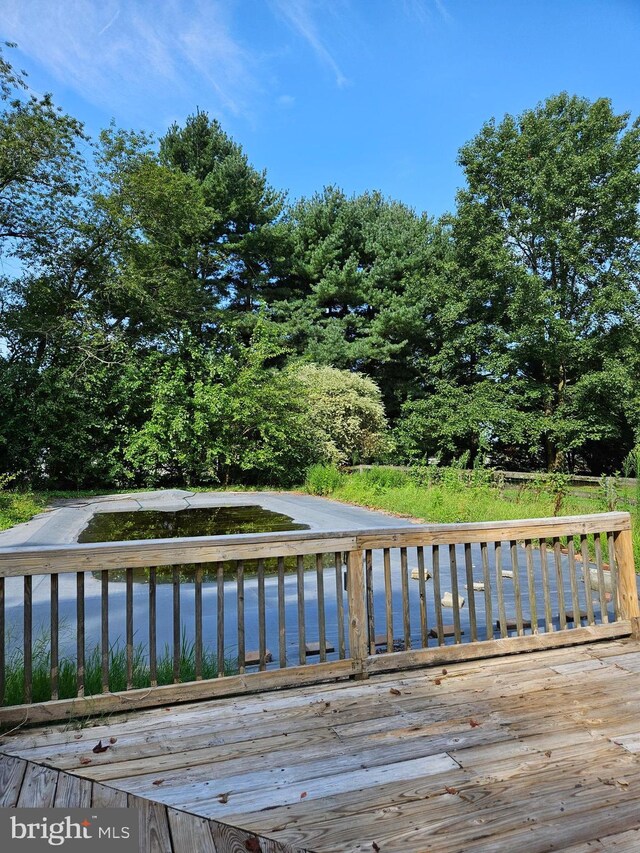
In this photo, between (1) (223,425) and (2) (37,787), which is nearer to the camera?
(2) (37,787)

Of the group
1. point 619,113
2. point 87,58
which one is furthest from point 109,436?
point 619,113

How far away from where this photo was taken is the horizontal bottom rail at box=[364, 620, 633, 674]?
2471 mm

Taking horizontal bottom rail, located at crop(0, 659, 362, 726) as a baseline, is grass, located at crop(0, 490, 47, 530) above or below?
above

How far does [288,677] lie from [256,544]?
24.0 inches

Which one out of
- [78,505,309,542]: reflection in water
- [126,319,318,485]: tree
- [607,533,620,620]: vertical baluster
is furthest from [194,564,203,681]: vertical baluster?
[126,319,318,485]: tree

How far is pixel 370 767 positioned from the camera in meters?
1.71

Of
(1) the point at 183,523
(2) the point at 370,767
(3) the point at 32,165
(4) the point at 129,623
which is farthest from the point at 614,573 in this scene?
(3) the point at 32,165

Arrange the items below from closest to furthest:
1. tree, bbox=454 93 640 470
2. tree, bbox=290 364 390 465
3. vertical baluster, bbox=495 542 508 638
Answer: vertical baluster, bbox=495 542 508 638
tree, bbox=290 364 390 465
tree, bbox=454 93 640 470

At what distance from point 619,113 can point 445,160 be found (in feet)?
15.5

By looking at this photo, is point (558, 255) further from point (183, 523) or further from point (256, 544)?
point (256, 544)

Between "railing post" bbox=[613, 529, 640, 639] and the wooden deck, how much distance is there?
25.5 inches

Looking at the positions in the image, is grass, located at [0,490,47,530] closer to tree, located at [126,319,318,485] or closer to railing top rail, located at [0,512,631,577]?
tree, located at [126,319,318,485]

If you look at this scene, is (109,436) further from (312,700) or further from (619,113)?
(619,113)

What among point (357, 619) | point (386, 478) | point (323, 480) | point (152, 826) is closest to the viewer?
point (152, 826)
